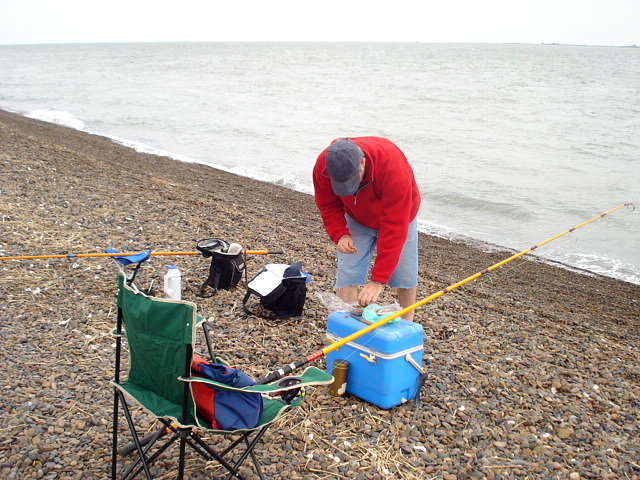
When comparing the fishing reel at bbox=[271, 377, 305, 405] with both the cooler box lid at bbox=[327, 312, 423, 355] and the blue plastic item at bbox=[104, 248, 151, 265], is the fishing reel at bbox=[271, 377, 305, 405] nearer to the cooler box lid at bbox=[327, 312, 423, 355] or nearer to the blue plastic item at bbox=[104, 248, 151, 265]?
the cooler box lid at bbox=[327, 312, 423, 355]

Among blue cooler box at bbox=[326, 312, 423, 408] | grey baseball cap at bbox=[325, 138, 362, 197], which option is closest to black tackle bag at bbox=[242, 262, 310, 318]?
blue cooler box at bbox=[326, 312, 423, 408]

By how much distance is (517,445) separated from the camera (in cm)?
345

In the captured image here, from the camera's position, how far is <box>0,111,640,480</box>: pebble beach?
10.4 ft

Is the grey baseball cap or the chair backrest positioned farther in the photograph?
the grey baseball cap

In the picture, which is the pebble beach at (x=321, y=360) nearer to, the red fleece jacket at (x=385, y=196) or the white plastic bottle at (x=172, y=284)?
the white plastic bottle at (x=172, y=284)

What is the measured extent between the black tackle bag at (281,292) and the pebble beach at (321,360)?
12 cm

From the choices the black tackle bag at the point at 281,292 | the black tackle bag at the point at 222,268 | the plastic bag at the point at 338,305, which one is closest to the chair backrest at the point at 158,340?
the plastic bag at the point at 338,305

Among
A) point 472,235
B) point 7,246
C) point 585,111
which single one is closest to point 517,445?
point 7,246

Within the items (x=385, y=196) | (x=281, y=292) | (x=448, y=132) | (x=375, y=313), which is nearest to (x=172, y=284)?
(x=281, y=292)

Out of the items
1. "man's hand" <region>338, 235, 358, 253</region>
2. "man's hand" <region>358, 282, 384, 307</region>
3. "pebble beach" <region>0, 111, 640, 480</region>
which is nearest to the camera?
"pebble beach" <region>0, 111, 640, 480</region>

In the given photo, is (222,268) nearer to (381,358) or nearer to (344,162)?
(381,358)

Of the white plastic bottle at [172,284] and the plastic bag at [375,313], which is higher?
the plastic bag at [375,313]

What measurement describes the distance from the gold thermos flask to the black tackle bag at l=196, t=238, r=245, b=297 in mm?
1867

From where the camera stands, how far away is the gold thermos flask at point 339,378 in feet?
12.1
